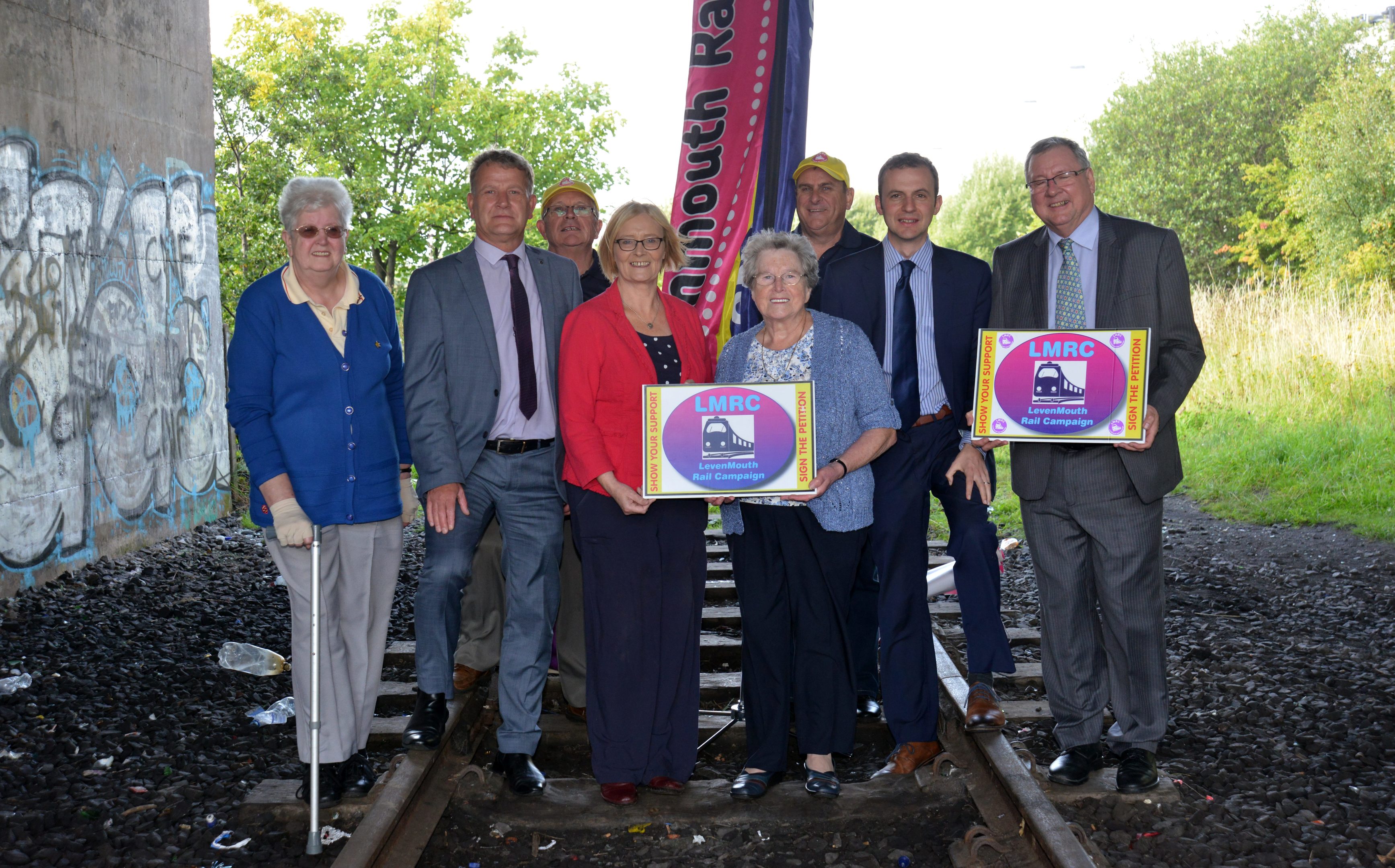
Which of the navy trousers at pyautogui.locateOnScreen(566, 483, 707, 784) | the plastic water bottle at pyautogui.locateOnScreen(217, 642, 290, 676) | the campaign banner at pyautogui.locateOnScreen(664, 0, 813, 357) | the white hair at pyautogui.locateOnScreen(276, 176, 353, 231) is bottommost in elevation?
the plastic water bottle at pyautogui.locateOnScreen(217, 642, 290, 676)

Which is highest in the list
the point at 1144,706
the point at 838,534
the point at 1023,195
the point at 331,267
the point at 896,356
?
the point at 1023,195

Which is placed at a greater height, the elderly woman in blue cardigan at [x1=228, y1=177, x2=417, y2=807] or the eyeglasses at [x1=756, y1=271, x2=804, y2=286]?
the eyeglasses at [x1=756, y1=271, x2=804, y2=286]

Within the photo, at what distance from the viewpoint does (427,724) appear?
4.06 meters

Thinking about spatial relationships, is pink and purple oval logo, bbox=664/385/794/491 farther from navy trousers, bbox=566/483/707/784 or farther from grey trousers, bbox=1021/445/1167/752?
grey trousers, bbox=1021/445/1167/752

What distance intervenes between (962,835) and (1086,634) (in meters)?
1.00

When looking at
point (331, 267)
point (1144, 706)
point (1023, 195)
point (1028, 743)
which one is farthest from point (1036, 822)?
point (1023, 195)

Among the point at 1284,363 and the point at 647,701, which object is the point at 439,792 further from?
the point at 1284,363

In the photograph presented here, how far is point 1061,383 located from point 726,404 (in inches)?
47.1

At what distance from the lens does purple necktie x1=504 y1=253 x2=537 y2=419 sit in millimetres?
4145

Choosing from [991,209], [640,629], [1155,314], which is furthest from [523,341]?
[991,209]

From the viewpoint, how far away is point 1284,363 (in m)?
14.2

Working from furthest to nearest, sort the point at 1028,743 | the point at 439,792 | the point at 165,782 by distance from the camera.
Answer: the point at 1028,743, the point at 165,782, the point at 439,792

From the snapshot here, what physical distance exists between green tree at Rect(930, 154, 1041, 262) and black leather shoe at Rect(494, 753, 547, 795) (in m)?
62.5

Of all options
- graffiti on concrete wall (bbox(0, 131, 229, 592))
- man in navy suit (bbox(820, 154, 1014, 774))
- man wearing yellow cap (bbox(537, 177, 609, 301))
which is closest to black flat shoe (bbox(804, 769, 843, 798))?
man in navy suit (bbox(820, 154, 1014, 774))
